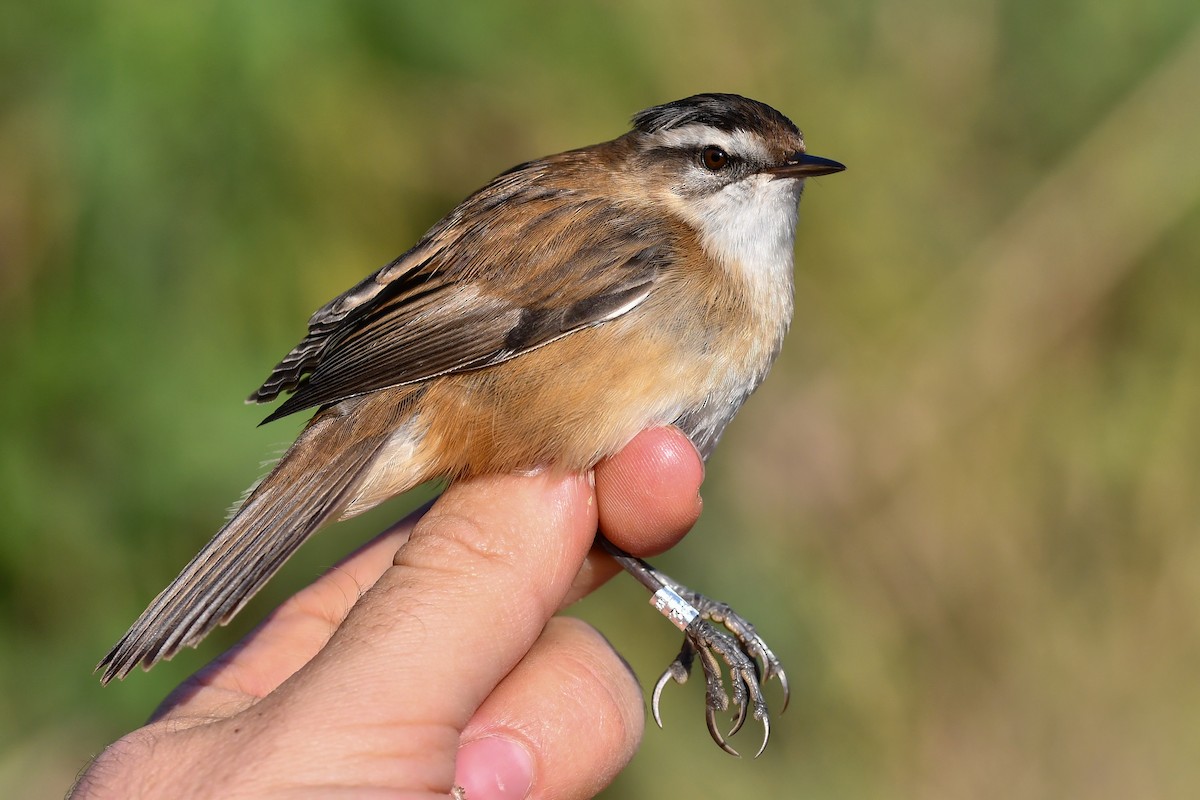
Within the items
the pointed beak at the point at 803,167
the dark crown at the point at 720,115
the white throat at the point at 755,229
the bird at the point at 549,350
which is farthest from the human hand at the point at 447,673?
the dark crown at the point at 720,115

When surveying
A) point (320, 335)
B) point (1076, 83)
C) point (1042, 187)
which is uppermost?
point (320, 335)

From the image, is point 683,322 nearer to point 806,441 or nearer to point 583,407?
point 583,407

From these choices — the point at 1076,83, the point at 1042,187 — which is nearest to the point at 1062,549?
the point at 1042,187

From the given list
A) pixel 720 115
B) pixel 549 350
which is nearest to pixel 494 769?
pixel 549 350

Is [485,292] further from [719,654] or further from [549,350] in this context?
[719,654]

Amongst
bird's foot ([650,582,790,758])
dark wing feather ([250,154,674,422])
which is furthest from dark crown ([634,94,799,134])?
bird's foot ([650,582,790,758])

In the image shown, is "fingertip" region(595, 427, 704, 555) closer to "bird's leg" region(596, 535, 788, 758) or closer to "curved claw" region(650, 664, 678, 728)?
"bird's leg" region(596, 535, 788, 758)

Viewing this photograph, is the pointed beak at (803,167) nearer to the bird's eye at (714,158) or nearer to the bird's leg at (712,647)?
the bird's eye at (714,158)
